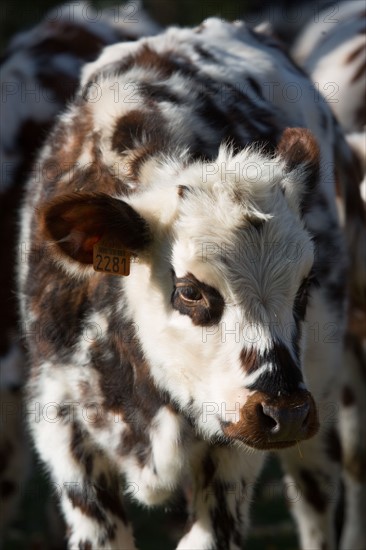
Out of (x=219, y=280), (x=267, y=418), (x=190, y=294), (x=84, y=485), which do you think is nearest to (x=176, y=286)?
(x=190, y=294)

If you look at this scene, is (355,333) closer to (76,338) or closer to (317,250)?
(317,250)

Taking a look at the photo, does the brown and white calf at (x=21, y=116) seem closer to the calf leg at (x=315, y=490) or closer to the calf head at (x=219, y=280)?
the calf head at (x=219, y=280)

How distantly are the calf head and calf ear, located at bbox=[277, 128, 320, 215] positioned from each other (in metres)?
0.03

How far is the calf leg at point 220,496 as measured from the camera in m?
5.88

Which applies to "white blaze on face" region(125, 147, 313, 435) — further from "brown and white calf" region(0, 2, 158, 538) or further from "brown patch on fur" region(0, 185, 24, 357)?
"brown patch on fur" region(0, 185, 24, 357)

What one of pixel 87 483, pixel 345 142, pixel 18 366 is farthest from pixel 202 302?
pixel 345 142

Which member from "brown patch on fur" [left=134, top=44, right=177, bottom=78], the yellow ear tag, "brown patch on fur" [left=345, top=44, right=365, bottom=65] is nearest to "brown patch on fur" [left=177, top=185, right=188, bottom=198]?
the yellow ear tag

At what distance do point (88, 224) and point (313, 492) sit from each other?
2758mm

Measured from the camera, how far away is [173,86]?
6.20m

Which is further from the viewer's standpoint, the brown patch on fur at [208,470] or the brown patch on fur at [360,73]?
the brown patch on fur at [360,73]

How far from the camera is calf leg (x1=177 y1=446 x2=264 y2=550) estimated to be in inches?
231

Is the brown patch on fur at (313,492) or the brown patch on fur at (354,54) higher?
the brown patch on fur at (354,54)

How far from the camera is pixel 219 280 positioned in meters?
5.24

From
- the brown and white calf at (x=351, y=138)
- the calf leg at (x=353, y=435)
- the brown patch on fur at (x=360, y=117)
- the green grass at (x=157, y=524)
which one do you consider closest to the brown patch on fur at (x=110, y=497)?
the green grass at (x=157, y=524)
